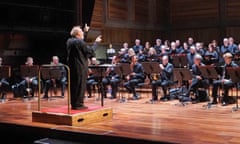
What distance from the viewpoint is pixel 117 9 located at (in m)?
14.7

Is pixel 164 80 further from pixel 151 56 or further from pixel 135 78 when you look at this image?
pixel 151 56

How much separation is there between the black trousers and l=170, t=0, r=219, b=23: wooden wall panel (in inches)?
414

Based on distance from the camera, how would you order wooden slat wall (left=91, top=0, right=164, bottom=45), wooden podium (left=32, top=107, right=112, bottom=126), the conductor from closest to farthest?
wooden podium (left=32, top=107, right=112, bottom=126), the conductor, wooden slat wall (left=91, top=0, right=164, bottom=45)

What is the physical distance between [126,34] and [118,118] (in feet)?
27.4

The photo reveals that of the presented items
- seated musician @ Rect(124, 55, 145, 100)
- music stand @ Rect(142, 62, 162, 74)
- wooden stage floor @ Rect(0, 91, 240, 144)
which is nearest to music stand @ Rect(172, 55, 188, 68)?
seated musician @ Rect(124, 55, 145, 100)

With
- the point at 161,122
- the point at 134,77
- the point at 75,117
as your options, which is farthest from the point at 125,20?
the point at 75,117

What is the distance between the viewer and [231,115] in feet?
23.5

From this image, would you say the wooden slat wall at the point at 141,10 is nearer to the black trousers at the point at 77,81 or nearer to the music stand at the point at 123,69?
the music stand at the point at 123,69

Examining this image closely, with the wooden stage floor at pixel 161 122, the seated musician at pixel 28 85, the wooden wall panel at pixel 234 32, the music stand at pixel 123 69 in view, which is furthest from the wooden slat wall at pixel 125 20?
the wooden stage floor at pixel 161 122

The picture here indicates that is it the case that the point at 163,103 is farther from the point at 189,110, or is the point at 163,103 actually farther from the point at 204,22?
the point at 204,22

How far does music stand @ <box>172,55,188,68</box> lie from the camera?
10650 millimetres

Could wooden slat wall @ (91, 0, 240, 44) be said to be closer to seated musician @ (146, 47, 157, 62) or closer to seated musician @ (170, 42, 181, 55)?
seated musician @ (146, 47, 157, 62)

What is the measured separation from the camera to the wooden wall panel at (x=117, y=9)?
47.1ft

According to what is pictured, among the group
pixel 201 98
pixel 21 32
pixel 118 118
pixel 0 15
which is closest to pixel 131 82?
pixel 201 98
